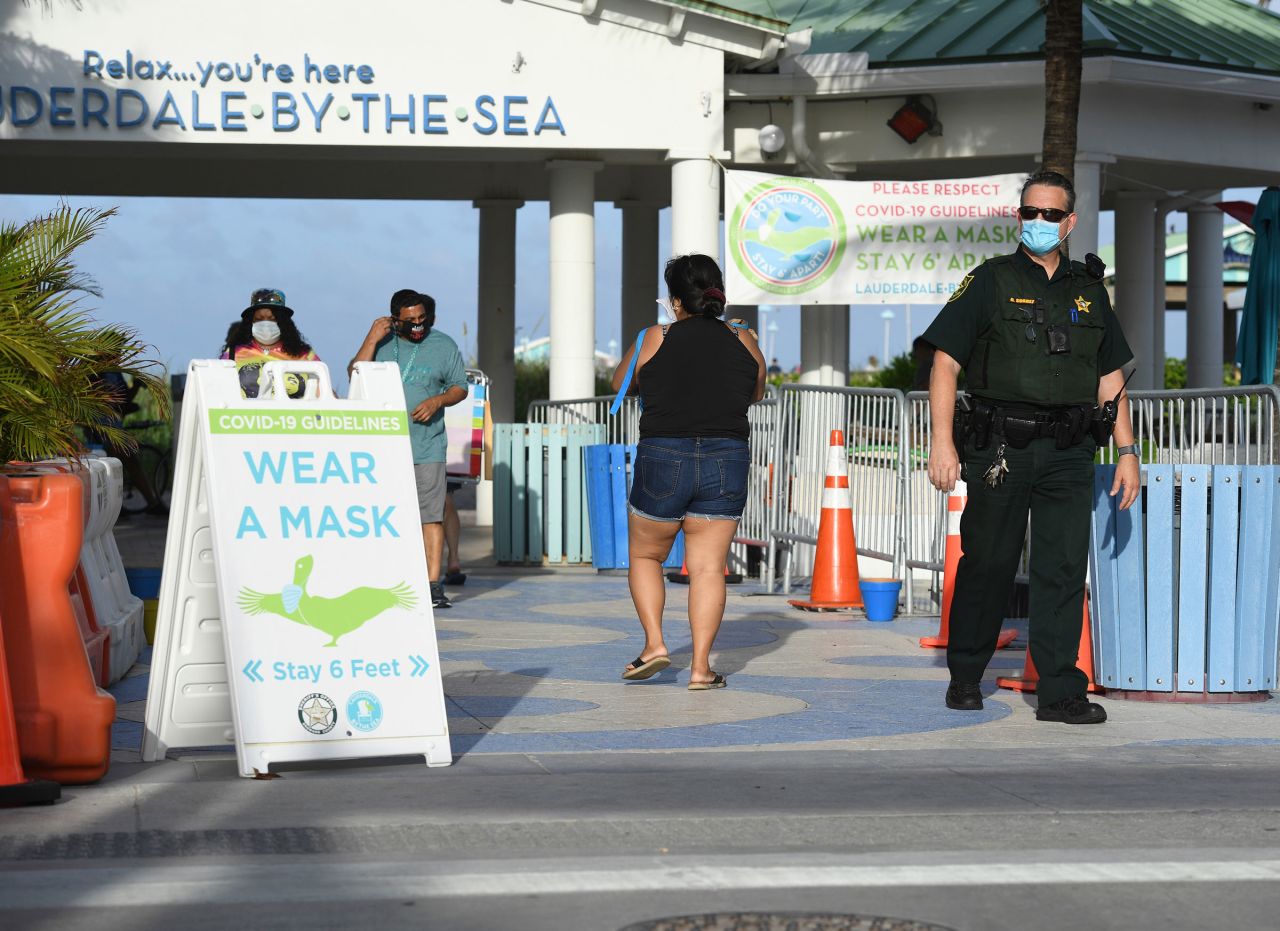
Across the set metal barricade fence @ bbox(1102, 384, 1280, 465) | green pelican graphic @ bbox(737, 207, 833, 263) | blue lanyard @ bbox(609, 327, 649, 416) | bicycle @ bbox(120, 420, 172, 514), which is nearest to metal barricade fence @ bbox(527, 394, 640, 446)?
green pelican graphic @ bbox(737, 207, 833, 263)

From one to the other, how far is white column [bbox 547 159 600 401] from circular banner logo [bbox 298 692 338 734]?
37.7 ft

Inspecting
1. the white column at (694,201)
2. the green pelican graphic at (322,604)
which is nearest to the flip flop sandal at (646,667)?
the green pelican graphic at (322,604)

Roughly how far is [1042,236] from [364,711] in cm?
315

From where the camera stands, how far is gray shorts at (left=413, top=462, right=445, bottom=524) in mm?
11609

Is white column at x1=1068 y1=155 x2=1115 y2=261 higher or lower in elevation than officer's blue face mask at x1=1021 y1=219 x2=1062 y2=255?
higher

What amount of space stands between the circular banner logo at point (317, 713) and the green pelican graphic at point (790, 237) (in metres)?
11.2

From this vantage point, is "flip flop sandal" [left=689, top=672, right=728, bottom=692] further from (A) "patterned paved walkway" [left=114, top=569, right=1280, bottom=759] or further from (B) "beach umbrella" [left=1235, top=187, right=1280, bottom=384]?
(B) "beach umbrella" [left=1235, top=187, right=1280, bottom=384]

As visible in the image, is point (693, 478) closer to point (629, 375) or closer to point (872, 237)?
point (629, 375)

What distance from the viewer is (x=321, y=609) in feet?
20.7

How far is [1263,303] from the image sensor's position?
19.1 meters

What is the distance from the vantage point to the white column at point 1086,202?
16828 millimetres

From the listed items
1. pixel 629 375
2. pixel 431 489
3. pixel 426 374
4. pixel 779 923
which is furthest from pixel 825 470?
pixel 779 923

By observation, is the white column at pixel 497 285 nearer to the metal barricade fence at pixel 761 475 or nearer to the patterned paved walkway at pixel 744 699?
the metal barricade fence at pixel 761 475

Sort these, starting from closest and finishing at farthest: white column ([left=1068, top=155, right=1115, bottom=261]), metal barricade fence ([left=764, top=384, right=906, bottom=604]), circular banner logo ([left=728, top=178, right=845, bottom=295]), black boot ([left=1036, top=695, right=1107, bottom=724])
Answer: black boot ([left=1036, top=695, right=1107, bottom=724]), metal barricade fence ([left=764, top=384, right=906, bottom=604]), white column ([left=1068, top=155, right=1115, bottom=261]), circular banner logo ([left=728, top=178, right=845, bottom=295])
